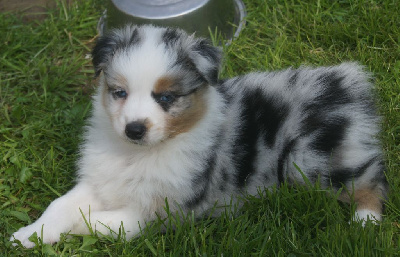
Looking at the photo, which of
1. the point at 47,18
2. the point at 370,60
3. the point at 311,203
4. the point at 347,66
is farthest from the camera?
the point at 47,18

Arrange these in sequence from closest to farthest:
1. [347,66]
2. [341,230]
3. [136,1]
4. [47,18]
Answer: [341,230] < [347,66] < [136,1] < [47,18]

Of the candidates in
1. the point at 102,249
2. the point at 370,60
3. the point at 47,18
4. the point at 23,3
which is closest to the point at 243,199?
the point at 102,249

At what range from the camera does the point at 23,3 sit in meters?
6.29

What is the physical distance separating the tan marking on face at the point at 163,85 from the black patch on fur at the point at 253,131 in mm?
602

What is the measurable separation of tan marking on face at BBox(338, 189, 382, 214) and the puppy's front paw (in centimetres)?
180

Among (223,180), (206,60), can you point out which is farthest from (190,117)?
(223,180)

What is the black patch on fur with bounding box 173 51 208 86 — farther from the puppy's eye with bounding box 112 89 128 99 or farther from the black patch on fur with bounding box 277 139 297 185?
the black patch on fur with bounding box 277 139 297 185

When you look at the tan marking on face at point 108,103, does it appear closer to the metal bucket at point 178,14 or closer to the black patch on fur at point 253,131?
the black patch on fur at point 253,131

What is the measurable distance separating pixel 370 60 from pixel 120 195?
2426 millimetres

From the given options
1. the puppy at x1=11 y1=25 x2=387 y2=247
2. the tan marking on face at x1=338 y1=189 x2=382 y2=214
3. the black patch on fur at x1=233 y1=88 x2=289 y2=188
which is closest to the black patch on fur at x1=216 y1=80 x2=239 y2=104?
the puppy at x1=11 y1=25 x2=387 y2=247

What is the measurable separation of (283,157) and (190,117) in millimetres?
664

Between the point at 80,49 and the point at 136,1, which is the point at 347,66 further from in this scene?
the point at 80,49

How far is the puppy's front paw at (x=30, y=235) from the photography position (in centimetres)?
378

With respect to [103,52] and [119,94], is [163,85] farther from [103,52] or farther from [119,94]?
[103,52]
